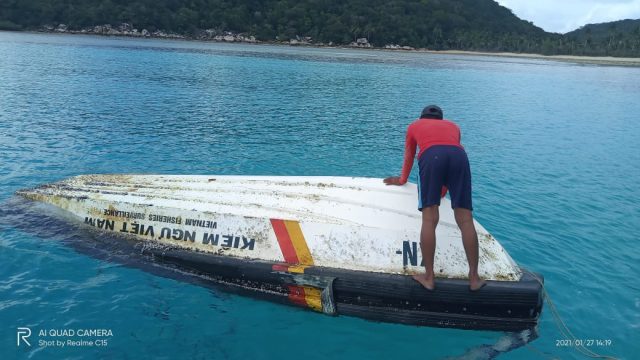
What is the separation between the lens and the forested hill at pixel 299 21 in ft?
394

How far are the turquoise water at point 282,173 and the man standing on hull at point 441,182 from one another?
1.34m

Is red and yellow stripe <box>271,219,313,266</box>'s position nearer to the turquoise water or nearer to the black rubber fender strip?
the turquoise water

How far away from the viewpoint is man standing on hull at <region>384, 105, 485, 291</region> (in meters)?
5.54

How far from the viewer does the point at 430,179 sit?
18.4 feet

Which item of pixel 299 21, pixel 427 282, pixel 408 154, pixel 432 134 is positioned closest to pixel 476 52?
pixel 299 21

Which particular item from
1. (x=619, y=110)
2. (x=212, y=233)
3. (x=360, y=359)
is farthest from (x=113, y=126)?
(x=619, y=110)

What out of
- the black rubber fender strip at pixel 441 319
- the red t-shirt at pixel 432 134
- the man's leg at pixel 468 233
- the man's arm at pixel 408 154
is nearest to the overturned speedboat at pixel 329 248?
the black rubber fender strip at pixel 441 319

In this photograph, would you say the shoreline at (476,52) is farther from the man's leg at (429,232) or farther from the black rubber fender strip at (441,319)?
the man's leg at (429,232)

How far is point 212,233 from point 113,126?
46.1ft

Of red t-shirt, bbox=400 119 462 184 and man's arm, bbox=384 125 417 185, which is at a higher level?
red t-shirt, bbox=400 119 462 184

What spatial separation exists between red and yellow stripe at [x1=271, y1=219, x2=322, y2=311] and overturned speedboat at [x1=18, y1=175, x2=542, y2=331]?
16 mm

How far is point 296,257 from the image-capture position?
6.71 meters

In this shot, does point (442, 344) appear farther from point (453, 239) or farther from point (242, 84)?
point (242, 84)

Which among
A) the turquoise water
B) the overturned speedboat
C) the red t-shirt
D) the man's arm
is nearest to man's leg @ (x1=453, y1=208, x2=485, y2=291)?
the overturned speedboat
